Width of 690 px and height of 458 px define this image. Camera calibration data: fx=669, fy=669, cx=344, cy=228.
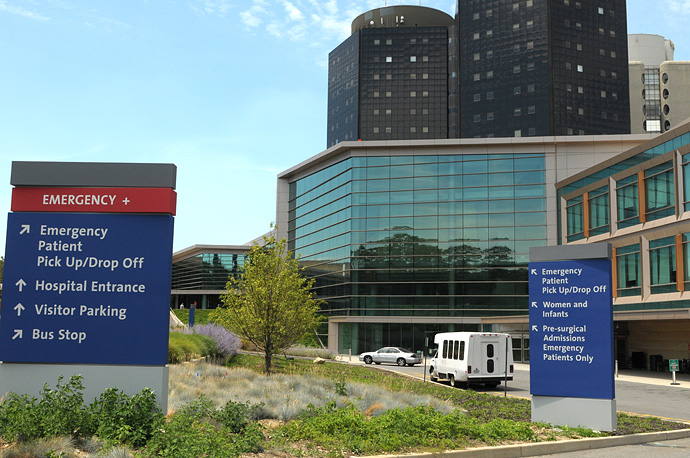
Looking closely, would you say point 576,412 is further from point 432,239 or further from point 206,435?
point 432,239

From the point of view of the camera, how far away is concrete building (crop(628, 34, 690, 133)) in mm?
116688

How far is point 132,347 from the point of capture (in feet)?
29.1

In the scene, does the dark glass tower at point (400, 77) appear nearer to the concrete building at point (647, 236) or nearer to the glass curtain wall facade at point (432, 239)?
the glass curtain wall facade at point (432, 239)

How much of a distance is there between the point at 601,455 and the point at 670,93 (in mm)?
121203

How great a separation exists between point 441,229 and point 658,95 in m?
83.3

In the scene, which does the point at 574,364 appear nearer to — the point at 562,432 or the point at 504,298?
the point at 562,432

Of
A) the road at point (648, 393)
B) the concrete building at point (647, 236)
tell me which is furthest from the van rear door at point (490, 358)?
the concrete building at point (647, 236)

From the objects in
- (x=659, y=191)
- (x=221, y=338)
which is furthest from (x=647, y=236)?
(x=221, y=338)

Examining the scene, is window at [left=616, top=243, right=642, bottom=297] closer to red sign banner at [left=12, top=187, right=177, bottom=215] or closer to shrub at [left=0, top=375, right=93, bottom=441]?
red sign banner at [left=12, top=187, right=177, bottom=215]

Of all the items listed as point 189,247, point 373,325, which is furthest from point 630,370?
point 189,247

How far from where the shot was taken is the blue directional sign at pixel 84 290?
8859 millimetres

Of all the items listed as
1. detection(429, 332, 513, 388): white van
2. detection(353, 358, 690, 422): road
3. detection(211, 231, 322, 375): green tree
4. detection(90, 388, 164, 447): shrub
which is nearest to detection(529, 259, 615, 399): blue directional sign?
detection(353, 358, 690, 422): road

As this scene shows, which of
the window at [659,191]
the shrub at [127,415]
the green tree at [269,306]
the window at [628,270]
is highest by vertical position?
the window at [659,191]

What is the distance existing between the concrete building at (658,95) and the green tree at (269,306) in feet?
343
